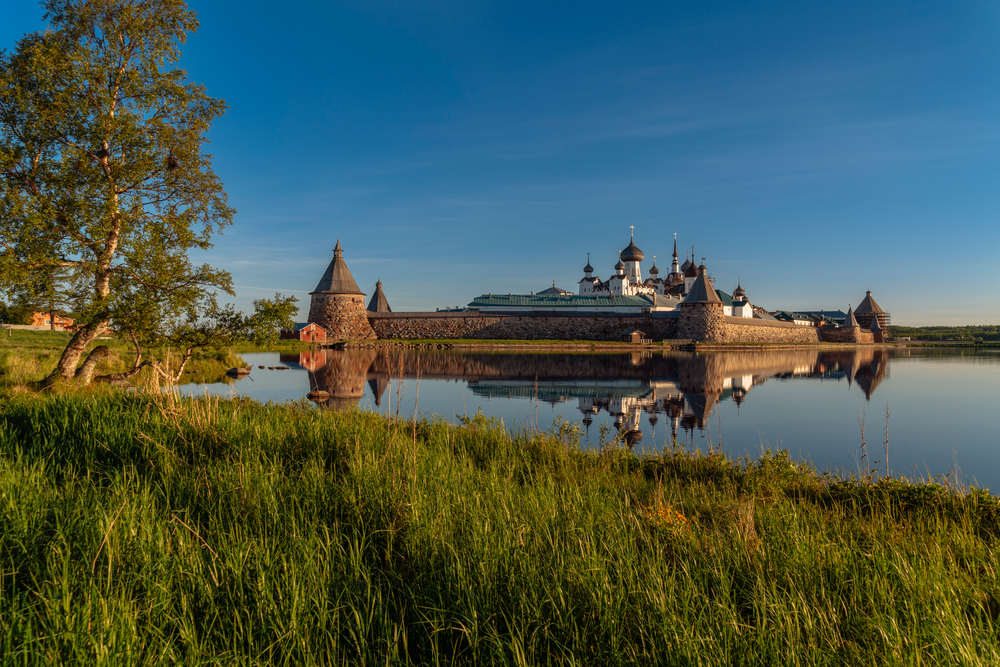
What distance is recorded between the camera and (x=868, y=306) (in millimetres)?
68938

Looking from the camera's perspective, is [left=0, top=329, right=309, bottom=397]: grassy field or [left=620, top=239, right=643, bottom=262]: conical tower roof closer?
[left=0, top=329, right=309, bottom=397]: grassy field

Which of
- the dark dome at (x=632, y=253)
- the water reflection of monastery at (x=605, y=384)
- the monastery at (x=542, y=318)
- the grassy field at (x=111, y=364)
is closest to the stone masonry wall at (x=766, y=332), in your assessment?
the monastery at (x=542, y=318)

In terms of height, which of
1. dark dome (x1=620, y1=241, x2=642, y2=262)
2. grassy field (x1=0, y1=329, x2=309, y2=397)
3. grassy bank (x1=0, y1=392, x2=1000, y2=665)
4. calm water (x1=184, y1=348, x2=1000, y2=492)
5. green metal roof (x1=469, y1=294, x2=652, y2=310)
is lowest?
calm water (x1=184, y1=348, x2=1000, y2=492)

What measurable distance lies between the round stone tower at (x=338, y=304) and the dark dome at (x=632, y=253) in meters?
38.5

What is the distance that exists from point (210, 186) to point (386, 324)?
41.4 m

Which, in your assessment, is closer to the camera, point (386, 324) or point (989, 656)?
point (989, 656)

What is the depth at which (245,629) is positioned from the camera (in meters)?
1.86

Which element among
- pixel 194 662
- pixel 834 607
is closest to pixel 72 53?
pixel 194 662

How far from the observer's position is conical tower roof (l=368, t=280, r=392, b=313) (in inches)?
2183

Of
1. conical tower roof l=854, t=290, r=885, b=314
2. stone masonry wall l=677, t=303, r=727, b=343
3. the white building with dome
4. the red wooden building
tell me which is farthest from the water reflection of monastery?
conical tower roof l=854, t=290, r=885, b=314

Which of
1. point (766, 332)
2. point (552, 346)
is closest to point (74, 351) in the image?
point (552, 346)

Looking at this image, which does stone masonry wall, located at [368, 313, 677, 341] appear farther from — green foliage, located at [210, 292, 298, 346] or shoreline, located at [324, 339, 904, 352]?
green foliage, located at [210, 292, 298, 346]

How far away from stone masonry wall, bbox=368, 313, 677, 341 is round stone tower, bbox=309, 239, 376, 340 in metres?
3.96

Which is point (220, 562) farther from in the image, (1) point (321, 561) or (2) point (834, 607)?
(2) point (834, 607)
